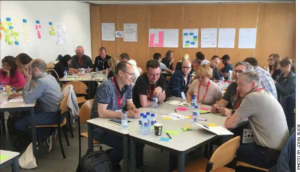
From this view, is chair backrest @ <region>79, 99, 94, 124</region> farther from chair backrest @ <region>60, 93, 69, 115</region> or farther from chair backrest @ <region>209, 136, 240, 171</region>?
chair backrest @ <region>209, 136, 240, 171</region>

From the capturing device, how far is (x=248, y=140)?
8.10 feet

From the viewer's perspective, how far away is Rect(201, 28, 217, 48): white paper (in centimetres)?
764

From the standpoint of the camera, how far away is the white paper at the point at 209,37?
764 centimetres

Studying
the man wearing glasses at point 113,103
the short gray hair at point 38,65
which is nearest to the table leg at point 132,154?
the man wearing glasses at point 113,103

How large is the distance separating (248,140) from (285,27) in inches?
235

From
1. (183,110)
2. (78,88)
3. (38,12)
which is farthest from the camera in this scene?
(38,12)

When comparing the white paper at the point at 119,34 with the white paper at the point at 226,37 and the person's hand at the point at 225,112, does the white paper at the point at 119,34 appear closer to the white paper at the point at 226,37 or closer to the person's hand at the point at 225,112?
the white paper at the point at 226,37

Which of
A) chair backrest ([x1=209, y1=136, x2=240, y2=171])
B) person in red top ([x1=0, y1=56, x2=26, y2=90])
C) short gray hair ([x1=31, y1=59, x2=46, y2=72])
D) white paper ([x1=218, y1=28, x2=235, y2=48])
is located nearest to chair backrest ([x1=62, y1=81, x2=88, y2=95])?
person in red top ([x1=0, y1=56, x2=26, y2=90])

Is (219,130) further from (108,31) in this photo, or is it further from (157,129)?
(108,31)

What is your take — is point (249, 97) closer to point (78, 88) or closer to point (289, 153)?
point (289, 153)

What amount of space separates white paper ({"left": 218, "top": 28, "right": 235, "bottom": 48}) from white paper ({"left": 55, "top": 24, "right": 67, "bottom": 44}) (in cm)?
487

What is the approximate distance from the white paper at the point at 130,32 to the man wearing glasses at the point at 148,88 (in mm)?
5336

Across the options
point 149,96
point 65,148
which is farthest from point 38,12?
point 149,96

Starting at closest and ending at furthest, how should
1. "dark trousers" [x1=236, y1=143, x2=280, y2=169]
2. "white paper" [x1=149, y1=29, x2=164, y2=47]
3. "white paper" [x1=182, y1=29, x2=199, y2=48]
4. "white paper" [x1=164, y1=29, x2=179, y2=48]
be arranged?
"dark trousers" [x1=236, y1=143, x2=280, y2=169] → "white paper" [x1=182, y1=29, x2=199, y2=48] → "white paper" [x1=164, y1=29, x2=179, y2=48] → "white paper" [x1=149, y1=29, x2=164, y2=47]
